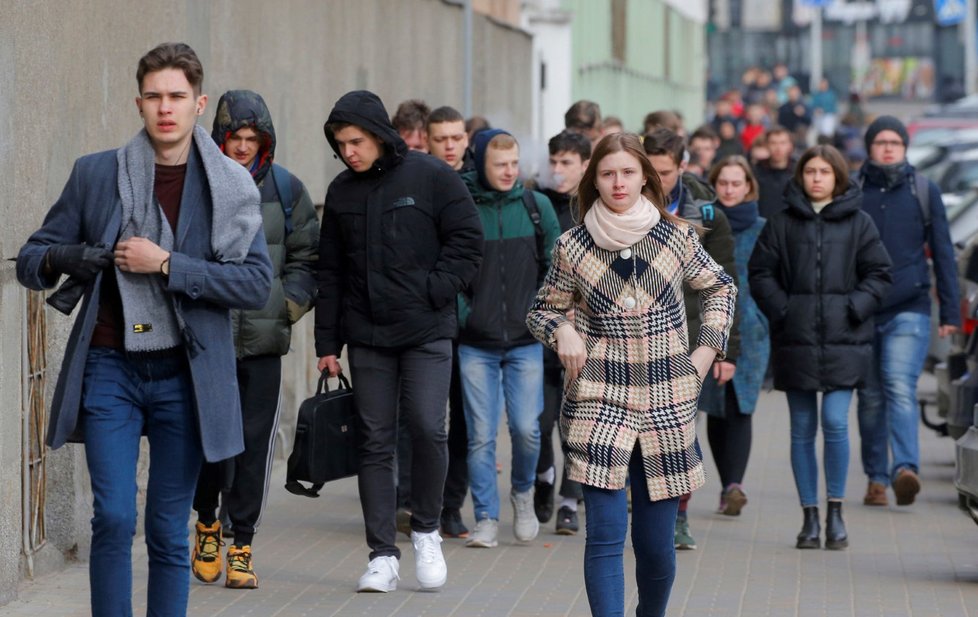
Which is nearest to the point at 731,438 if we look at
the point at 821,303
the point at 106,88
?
the point at 821,303

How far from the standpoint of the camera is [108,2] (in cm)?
893

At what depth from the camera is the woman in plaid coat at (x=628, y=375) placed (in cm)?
652

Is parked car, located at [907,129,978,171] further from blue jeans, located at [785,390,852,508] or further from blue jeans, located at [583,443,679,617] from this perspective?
blue jeans, located at [583,443,679,617]

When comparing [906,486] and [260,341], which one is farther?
[906,486]

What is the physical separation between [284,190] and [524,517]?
210 cm

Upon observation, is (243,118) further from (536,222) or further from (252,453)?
(536,222)

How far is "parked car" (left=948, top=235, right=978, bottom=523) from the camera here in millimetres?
8516

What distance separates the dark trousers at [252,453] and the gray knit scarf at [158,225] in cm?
201

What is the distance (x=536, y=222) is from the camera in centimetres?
926

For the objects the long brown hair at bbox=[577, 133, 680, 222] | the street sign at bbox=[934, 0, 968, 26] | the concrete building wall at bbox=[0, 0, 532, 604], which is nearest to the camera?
the long brown hair at bbox=[577, 133, 680, 222]

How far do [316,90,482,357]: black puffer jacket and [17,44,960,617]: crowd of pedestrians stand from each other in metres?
0.01

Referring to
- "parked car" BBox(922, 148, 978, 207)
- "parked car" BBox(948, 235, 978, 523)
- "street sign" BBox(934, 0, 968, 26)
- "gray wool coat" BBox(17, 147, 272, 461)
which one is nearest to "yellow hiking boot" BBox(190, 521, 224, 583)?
"gray wool coat" BBox(17, 147, 272, 461)

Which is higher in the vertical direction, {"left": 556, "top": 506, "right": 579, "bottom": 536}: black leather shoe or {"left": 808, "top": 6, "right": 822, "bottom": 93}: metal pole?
{"left": 808, "top": 6, "right": 822, "bottom": 93}: metal pole

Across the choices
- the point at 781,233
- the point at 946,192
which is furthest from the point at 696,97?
the point at 781,233
